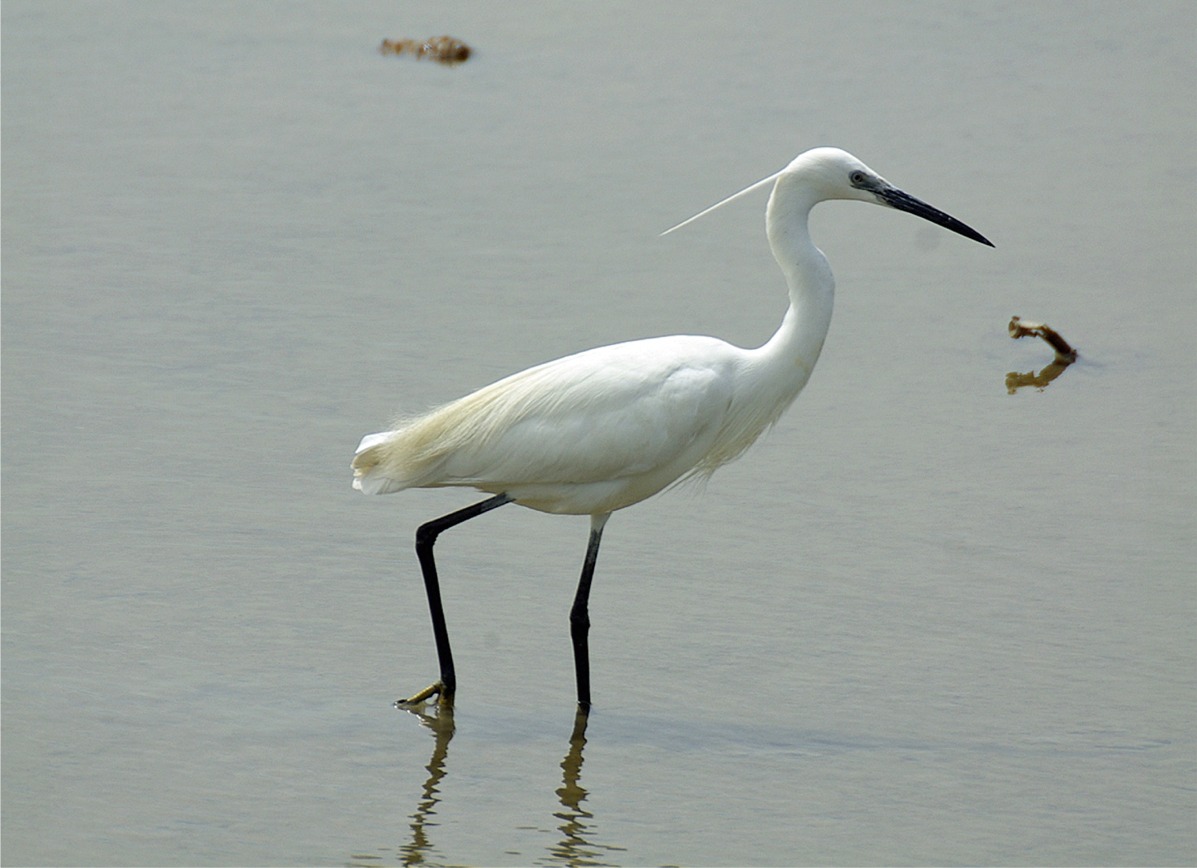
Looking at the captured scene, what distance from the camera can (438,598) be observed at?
17.8 ft

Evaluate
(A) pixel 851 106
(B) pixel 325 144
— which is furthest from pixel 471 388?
(A) pixel 851 106

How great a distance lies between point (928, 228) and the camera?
31.3 ft

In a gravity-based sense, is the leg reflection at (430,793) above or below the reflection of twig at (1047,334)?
below

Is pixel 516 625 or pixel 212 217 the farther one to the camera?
pixel 212 217

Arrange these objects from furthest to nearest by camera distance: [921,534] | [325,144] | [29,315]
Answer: [325,144]
[29,315]
[921,534]

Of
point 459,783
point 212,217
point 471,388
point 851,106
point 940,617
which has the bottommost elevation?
point 459,783

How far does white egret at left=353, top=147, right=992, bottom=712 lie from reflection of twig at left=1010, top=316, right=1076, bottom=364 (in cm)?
261

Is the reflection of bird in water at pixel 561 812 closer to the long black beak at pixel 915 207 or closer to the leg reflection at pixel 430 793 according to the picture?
the leg reflection at pixel 430 793

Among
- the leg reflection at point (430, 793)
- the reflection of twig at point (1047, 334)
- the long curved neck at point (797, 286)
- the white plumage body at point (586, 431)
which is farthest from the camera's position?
the reflection of twig at point (1047, 334)

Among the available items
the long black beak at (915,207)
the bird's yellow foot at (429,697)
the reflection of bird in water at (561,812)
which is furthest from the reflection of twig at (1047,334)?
the bird's yellow foot at (429,697)

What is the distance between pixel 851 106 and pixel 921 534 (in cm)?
499

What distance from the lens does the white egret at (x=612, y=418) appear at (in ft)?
17.5

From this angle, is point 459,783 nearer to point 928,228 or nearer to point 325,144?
point 928,228

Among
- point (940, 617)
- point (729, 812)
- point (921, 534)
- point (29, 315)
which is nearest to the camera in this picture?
point (729, 812)
